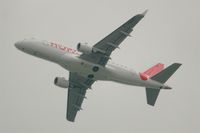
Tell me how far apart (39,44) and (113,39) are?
38.4 ft

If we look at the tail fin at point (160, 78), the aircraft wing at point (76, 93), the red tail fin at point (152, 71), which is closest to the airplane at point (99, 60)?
the tail fin at point (160, 78)

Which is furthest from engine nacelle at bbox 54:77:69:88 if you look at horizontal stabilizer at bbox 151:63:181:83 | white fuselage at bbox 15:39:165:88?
horizontal stabilizer at bbox 151:63:181:83

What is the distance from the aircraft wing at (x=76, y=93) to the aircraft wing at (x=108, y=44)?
9.69 metres

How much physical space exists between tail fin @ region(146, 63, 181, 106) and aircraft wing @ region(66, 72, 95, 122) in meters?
10.7

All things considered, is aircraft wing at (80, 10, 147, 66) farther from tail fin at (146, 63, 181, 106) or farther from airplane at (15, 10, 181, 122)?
tail fin at (146, 63, 181, 106)

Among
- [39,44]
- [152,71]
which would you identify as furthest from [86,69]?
[152,71]

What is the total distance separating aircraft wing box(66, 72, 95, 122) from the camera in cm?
10506

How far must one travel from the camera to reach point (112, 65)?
98.0 meters

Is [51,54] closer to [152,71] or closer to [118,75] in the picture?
[118,75]

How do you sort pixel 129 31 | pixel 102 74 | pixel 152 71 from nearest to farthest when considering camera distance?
1. pixel 129 31
2. pixel 102 74
3. pixel 152 71

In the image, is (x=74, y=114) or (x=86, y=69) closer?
(x=86, y=69)

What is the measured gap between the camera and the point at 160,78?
99.6 m

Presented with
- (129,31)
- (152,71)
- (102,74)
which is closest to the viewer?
(129,31)

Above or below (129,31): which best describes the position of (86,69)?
below
